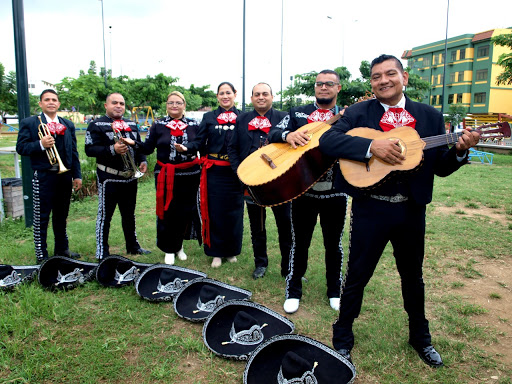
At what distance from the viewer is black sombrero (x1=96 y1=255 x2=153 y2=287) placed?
13.5 ft

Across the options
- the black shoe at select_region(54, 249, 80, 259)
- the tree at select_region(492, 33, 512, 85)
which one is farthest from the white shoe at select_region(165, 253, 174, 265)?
the tree at select_region(492, 33, 512, 85)

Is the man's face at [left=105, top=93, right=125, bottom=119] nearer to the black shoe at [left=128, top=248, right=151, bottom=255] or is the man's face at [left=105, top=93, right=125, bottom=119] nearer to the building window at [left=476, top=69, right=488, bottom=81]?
the black shoe at [left=128, top=248, right=151, bottom=255]

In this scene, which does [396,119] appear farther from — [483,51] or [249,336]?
[483,51]

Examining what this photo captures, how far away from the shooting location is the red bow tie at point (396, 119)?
2.60 metres

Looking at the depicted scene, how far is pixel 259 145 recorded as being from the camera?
4.20 metres

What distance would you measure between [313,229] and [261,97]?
158 cm

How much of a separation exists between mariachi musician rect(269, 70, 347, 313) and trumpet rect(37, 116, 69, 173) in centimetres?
276

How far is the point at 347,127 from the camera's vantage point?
2.71m

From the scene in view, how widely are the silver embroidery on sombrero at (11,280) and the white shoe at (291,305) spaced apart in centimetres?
277

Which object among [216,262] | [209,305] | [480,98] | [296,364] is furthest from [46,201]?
[480,98]

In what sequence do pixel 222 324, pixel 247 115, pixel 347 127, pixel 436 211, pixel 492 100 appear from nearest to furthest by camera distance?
pixel 347 127 < pixel 222 324 < pixel 247 115 < pixel 436 211 < pixel 492 100

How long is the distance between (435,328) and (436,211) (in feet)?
15.3

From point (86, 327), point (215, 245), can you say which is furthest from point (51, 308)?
point (215, 245)

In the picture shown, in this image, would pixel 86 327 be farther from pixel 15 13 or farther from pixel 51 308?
pixel 15 13
